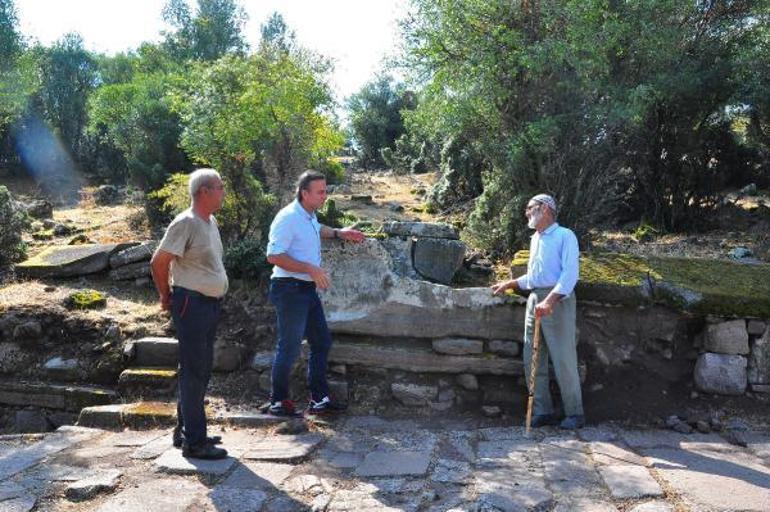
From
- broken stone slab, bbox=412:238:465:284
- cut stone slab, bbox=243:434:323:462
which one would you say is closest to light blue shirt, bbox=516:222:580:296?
broken stone slab, bbox=412:238:465:284

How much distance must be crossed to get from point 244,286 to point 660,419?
14.1 feet

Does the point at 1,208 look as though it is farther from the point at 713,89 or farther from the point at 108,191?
the point at 713,89

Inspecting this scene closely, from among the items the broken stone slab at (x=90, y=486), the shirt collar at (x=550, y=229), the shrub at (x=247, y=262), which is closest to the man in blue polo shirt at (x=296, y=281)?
the broken stone slab at (x=90, y=486)

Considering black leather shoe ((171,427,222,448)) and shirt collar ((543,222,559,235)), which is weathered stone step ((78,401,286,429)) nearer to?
black leather shoe ((171,427,222,448))

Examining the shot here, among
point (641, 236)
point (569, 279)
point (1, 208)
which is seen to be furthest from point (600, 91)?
point (1, 208)

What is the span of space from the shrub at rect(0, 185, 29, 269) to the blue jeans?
19.3ft

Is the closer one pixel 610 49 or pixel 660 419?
pixel 660 419

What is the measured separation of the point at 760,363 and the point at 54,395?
6.24 meters

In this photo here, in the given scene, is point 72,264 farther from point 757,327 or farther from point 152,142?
point 757,327

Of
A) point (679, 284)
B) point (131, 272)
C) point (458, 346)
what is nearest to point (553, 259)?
point (458, 346)

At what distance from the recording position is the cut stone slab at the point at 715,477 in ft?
11.7

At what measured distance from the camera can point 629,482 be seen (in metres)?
3.84

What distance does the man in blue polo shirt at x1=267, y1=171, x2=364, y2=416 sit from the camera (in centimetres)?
482

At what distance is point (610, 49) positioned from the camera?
877cm
